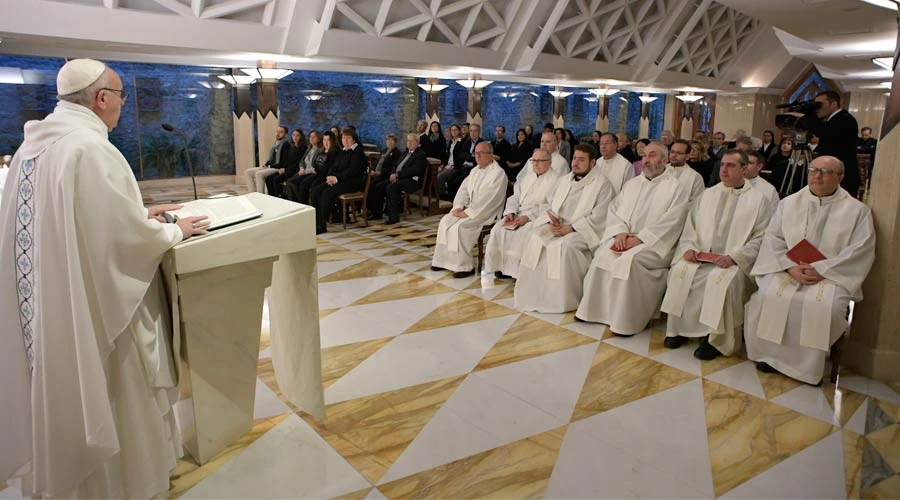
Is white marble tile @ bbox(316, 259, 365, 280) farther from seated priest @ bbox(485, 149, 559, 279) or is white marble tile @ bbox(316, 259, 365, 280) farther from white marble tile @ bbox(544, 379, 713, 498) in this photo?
white marble tile @ bbox(544, 379, 713, 498)

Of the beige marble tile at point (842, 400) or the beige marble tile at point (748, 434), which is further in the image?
the beige marble tile at point (842, 400)

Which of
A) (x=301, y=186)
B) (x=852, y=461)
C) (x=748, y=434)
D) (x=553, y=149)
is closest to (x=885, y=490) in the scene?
(x=852, y=461)

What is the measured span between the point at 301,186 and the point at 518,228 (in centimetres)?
444

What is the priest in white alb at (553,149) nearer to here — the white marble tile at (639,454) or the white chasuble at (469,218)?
the white chasuble at (469,218)

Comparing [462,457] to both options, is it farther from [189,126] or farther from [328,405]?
[189,126]

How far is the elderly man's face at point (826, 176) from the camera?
4035 millimetres

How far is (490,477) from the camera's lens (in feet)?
9.35

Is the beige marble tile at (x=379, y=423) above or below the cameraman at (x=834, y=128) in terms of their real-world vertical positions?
below

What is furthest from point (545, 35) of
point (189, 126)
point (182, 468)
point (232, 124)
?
point (182, 468)

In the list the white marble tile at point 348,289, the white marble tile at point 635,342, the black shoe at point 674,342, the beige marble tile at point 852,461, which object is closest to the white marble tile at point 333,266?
the white marble tile at point 348,289

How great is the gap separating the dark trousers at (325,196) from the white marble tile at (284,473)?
565 cm

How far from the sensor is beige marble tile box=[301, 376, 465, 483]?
300 cm

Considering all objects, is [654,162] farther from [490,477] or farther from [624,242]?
[490,477]

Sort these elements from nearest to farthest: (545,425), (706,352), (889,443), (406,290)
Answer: (889,443)
(545,425)
(706,352)
(406,290)
